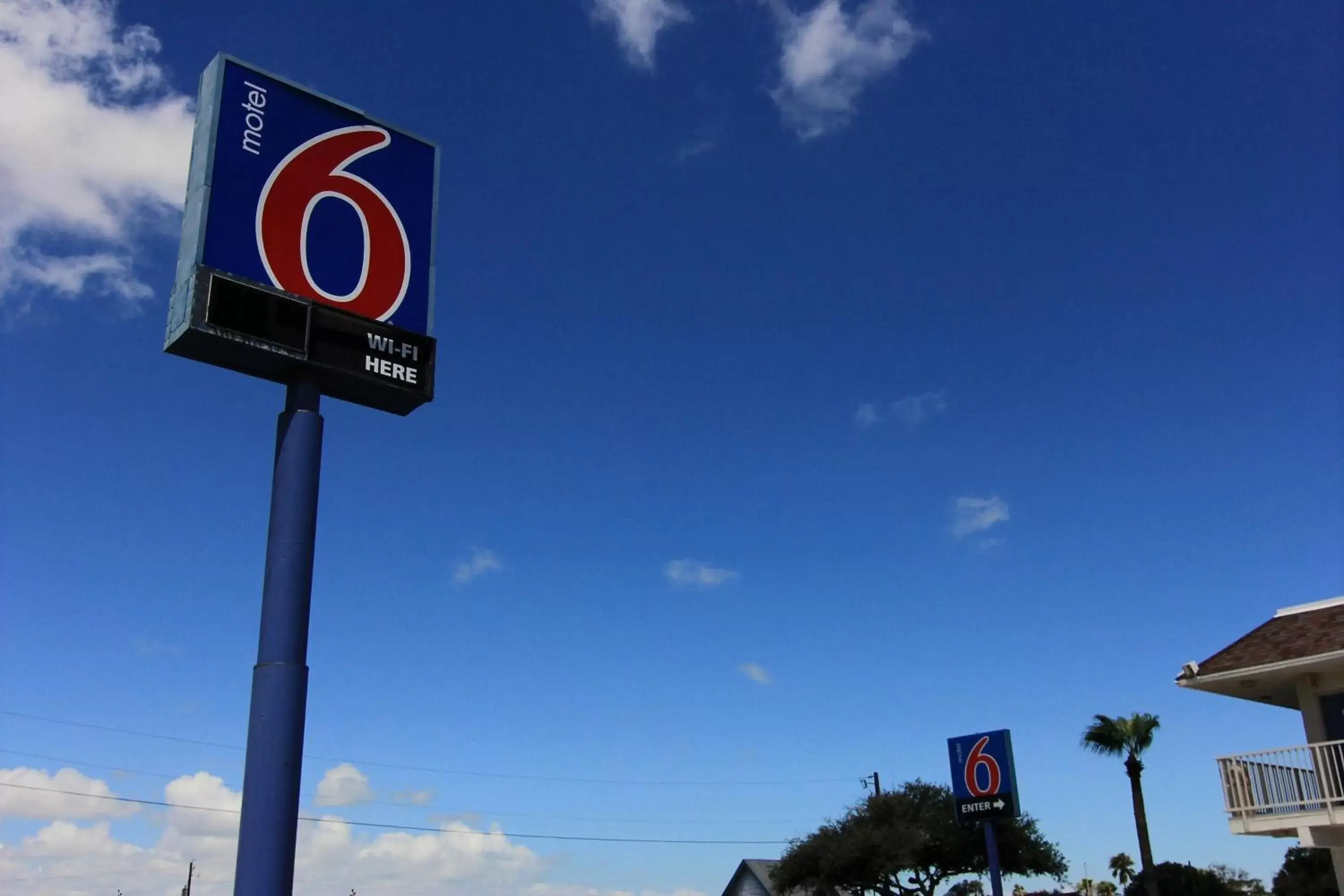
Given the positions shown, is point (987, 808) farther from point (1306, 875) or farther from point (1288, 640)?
point (1306, 875)

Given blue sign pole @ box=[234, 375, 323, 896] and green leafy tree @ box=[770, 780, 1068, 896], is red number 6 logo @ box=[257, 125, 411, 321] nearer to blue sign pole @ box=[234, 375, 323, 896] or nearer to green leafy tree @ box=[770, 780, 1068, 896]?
blue sign pole @ box=[234, 375, 323, 896]

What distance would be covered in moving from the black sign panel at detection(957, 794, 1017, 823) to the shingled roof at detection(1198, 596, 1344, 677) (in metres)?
9.18

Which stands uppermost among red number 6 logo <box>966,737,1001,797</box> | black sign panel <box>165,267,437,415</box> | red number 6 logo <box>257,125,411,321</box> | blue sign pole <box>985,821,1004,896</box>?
red number 6 logo <box>257,125,411,321</box>

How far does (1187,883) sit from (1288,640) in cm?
4527

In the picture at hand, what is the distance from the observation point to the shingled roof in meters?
21.6

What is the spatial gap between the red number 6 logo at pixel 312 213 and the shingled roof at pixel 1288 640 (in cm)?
1801

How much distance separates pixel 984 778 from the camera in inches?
1238

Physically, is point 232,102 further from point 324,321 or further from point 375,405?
point 375,405

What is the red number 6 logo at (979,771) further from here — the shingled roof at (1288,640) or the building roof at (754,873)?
the building roof at (754,873)

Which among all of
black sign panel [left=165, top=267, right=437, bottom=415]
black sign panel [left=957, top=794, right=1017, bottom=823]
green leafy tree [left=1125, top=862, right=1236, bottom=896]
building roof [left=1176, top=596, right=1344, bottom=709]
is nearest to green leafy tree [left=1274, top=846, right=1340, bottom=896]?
green leafy tree [left=1125, top=862, right=1236, bottom=896]

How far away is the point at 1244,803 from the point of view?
70.0 feet

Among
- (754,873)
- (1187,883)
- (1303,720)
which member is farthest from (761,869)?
(1303,720)

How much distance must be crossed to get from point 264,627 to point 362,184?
565 centimetres

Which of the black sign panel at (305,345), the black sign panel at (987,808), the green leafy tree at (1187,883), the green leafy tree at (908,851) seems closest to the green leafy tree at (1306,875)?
the green leafy tree at (1187,883)
